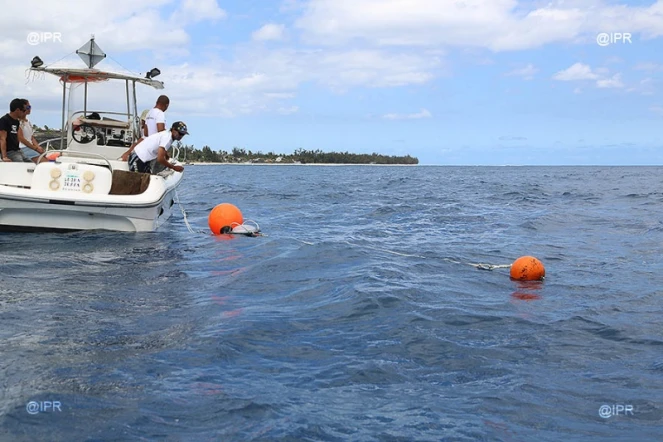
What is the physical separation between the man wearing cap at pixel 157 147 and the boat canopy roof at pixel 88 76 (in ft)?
7.74

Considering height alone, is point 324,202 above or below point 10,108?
below

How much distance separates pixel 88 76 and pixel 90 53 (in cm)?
47

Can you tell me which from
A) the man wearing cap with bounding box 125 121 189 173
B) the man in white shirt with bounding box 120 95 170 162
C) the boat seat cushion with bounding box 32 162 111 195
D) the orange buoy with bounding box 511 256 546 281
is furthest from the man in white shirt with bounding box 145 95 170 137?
the orange buoy with bounding box 511 256 546 281

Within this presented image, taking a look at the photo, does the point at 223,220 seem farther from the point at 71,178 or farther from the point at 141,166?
the point at 71,178

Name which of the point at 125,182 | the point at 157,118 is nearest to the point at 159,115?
the point at 157,118

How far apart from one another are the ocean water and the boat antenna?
14.5ft

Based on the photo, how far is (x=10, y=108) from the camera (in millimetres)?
11742

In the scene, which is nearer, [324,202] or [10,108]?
[10,108]

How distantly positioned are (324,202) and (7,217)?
12717mm

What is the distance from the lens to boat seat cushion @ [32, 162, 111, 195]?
1050cm

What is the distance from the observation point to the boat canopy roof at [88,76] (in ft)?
42.7

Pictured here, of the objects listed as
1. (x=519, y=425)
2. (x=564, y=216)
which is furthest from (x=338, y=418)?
(x=564, y=216)

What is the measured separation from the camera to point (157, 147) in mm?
11570

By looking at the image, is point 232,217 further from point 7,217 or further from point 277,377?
point 277,377
